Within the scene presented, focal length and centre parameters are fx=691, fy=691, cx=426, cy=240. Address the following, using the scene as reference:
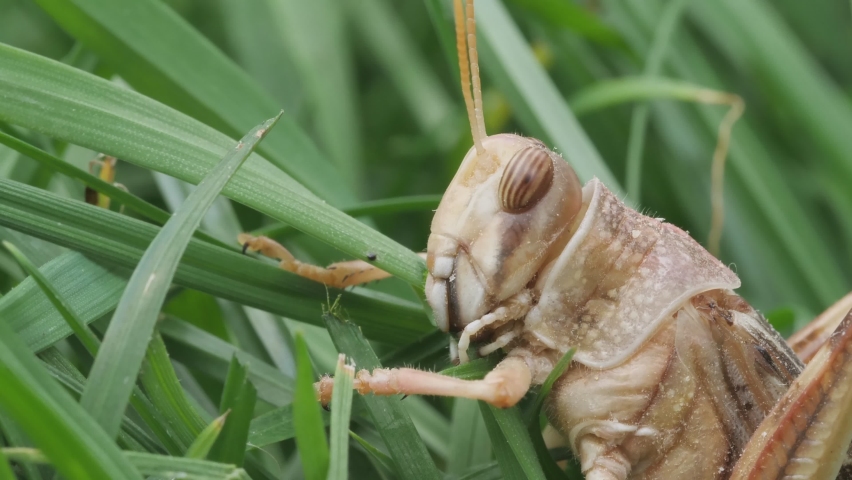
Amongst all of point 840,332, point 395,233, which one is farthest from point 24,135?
point 840,332

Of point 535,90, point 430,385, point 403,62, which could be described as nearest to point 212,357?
point 430,385

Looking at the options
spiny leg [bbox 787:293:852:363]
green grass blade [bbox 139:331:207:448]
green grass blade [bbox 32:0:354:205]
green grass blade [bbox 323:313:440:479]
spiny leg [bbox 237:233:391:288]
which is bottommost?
spiny leg [bbox 787:293:852:363]

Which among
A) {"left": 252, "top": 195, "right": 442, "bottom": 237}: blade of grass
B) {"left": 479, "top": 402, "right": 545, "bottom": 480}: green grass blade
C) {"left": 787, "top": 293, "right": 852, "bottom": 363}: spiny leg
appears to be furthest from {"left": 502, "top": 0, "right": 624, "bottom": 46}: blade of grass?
{"left": 479, "top": 402, "right": 545, "bottom": 480}: green grass blade

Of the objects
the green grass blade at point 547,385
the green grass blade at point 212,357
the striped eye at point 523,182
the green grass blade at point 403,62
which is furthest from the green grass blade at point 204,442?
the green grass blade at point 403,62

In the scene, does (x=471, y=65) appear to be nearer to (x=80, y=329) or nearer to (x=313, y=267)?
(x=313, y=267)

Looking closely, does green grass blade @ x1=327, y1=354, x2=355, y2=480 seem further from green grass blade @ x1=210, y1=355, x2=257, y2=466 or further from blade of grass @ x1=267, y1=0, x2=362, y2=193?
blade of grass @ x1=267, y1=0, x2=362, y2=193

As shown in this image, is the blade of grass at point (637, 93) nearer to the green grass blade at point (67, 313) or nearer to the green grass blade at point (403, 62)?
the green grass blade at point (403, 62)
